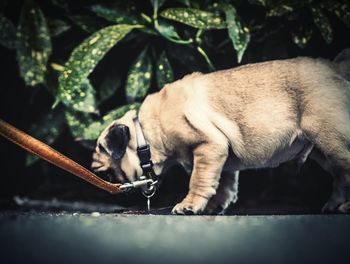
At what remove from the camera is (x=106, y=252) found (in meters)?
→ 1.24

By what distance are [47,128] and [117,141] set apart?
69 cm

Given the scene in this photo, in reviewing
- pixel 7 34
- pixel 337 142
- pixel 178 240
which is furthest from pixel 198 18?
pixel 178 240

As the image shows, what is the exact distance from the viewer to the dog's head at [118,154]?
1.80m

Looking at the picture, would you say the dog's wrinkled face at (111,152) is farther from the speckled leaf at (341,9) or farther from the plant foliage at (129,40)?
the speckled leaf at (341,9)

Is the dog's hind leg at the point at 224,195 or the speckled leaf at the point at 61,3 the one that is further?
the speckled leaf at the point at 61,3

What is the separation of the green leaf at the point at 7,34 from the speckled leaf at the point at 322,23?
1.55 meters

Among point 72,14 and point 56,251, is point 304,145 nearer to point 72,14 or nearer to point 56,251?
point 56,251

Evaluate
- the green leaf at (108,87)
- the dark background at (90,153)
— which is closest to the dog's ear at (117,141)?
the dark background at (90,153)

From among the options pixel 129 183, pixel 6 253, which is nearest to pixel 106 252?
pixel 6 253

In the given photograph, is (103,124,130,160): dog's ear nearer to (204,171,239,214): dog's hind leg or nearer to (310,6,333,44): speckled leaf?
(204,171,239,214): dog's hind leg

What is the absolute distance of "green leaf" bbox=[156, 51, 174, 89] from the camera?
86.1 inches

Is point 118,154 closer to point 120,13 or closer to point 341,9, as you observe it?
point 120,13

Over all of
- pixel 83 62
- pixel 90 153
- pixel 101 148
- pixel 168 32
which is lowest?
pixel 90 153

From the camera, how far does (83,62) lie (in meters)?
2.07
